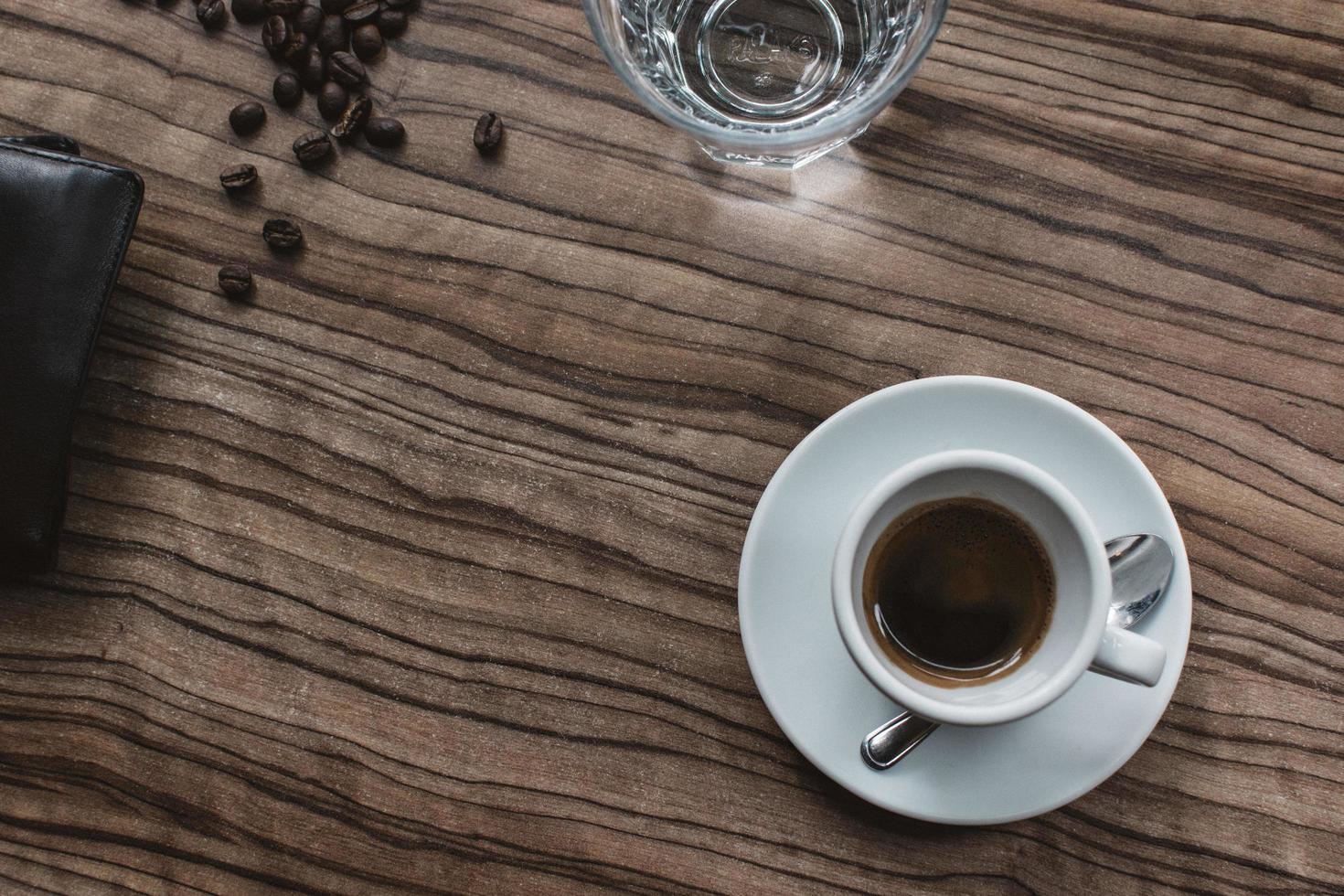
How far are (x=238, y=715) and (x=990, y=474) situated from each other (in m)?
0.70

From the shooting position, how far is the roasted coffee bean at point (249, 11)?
0.92 meters

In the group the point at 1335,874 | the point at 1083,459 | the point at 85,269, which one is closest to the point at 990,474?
the point at 1083,459

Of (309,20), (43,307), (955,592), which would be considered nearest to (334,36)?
(309,20)

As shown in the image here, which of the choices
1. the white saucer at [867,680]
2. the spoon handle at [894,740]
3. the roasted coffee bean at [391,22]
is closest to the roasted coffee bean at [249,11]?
the roasted coffee bean at [391,22]

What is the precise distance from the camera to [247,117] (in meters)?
0.91

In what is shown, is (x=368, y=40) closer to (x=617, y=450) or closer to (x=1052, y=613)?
(x=617, y=450)

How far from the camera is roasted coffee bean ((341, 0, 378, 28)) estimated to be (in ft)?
2.99

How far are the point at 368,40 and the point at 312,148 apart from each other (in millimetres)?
118

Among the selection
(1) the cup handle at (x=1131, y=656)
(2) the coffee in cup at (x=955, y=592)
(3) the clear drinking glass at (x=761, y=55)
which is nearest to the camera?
(1) the cup handle at (x=1131, y=656)

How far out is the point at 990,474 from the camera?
2.33 ft

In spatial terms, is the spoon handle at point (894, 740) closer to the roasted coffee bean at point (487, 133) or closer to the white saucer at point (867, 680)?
the white saucer at point (867, 680)

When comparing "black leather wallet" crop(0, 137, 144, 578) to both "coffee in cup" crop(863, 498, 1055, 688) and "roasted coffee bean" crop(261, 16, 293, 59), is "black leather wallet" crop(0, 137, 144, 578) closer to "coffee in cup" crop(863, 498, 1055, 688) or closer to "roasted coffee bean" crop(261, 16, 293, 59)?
"roasted coffee bean" crop(261, 16, 293, 59)

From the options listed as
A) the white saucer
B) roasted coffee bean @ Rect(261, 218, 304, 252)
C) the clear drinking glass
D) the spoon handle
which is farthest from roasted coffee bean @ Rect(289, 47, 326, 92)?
the spoon handle

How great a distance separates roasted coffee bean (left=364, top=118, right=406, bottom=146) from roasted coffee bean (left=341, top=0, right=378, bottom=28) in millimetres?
102
